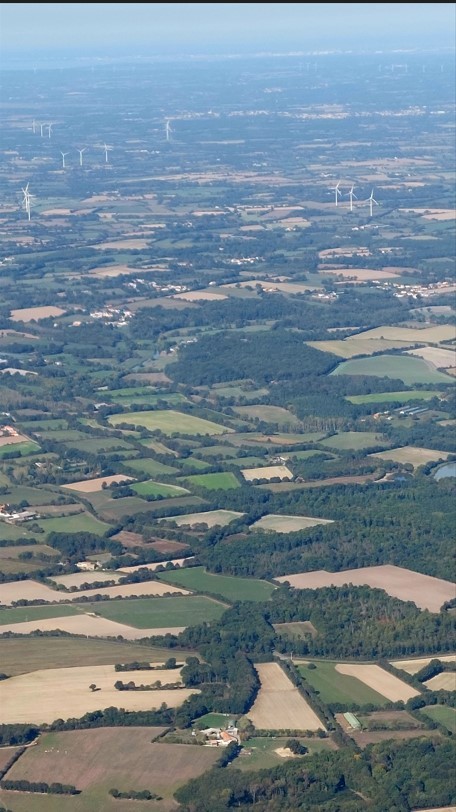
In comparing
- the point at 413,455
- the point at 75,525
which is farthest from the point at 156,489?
the point at 413,455

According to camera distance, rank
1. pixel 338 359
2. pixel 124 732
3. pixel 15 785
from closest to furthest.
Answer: pixel 15 785 → pixel 124 732 → pixel 338 359

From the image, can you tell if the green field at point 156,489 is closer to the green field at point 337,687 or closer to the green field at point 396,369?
the green field at point 337,687

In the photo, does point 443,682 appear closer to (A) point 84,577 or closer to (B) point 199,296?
(A) point 84,577

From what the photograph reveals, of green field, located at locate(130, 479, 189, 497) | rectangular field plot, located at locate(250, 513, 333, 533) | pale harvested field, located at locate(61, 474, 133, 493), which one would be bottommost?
rectangular field plot, located at locate(250, 513, 333, 533)

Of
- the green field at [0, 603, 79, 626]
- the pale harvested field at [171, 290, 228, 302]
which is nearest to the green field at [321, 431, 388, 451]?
the green field at [0, 603, 79, 626]

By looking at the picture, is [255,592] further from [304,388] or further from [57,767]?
[304,388]

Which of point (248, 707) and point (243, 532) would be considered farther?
Result: point (243, 532)

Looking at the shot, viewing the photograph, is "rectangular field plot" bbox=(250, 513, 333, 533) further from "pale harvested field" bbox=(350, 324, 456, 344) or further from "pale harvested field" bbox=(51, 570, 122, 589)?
"pale harvested field" bbox=(350, 324, 456, 344)

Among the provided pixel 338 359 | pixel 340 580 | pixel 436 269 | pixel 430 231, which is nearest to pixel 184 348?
pixel 338 359
